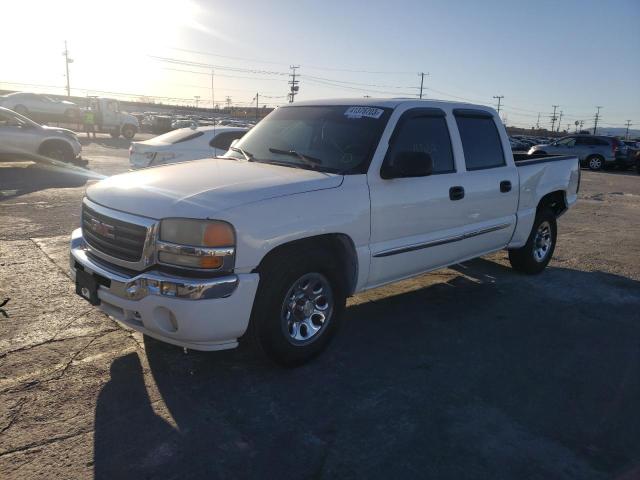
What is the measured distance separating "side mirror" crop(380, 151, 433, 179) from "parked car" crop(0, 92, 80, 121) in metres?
32.3

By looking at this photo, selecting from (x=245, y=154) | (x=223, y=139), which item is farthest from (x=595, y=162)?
(x=245, y=154)

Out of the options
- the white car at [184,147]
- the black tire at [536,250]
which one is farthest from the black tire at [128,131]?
the black tire at [536,250]

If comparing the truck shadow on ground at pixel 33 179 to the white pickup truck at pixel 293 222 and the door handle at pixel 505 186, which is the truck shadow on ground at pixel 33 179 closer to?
the white pickup truck at pixel 293 222

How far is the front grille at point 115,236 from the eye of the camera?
10.8 ft

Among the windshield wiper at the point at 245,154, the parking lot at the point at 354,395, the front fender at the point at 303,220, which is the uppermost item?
the windshield wiper at the point at 245,154

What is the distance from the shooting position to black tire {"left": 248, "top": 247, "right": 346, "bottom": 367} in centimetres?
338

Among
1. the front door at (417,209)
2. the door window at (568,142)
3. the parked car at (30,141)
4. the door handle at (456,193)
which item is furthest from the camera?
the door window at (568,142)

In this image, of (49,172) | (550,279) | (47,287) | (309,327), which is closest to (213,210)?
(309,327)

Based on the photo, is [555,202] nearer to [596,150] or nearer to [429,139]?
[429,139]

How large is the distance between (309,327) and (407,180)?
1438mm

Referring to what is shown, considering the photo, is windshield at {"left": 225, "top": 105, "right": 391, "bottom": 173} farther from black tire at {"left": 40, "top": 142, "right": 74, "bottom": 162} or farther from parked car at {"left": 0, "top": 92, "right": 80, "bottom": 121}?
parked car at {"left": 0, "top": 92, "right": 80, "bottom": 121}

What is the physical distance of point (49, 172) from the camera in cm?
1426

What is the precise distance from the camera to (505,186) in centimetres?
539

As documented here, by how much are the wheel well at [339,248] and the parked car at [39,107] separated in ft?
106
